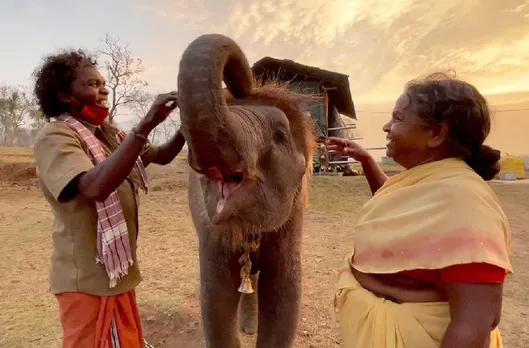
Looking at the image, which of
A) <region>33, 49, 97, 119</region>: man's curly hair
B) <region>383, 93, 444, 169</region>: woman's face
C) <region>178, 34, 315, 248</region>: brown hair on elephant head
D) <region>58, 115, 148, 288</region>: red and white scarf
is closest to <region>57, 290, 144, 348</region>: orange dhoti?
<region>58, 115, 148, 288</region>: red and white scarf

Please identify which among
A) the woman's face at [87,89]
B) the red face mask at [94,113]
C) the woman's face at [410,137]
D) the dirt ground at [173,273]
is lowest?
the dirt ground at [173,273]

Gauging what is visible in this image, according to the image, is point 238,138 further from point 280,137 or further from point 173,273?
point 173,273

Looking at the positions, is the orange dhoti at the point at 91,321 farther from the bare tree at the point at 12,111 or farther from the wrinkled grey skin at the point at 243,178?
the bare tree at the point at 12,111

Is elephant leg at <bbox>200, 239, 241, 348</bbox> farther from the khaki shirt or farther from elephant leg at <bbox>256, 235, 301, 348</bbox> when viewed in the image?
the khaki shirt

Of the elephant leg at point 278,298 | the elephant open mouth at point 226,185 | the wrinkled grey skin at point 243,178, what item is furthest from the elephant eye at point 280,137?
the elephant leg at point 278,298

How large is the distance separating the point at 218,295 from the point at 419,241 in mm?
1632

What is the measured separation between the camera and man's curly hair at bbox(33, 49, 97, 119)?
87.9 inches

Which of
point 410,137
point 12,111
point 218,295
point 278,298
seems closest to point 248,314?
point 278,298

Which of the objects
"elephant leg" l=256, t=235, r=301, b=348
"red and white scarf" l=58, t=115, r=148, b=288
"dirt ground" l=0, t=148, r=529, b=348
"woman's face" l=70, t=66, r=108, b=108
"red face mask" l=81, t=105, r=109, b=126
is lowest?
"dirt ground" l=0, t=148, r=529, b=348

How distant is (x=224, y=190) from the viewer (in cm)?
199

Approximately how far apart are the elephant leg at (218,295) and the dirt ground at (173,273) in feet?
3.55

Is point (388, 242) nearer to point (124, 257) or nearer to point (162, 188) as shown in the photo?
point (124, 257)

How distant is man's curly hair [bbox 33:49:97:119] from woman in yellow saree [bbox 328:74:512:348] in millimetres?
1714

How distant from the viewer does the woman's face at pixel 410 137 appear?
1.56 m
